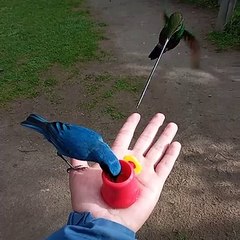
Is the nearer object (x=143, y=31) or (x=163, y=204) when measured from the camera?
(x=163, y=204)

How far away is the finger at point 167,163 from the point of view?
1640mm

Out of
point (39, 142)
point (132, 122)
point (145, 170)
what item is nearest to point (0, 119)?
point (39, 142)

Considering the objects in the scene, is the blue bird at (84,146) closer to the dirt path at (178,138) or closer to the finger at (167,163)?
the finger at (167,163)

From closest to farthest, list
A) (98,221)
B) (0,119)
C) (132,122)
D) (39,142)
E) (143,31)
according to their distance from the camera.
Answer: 1. (98,221)
2. (132,122)
3. (39,142)
4. (0,119)
5. (143,31)

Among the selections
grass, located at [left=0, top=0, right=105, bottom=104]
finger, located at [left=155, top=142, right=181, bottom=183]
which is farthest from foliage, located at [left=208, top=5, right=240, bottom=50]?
finger, located at [left=155, top=142, right=181, bottom=183]

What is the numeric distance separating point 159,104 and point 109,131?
61 cm

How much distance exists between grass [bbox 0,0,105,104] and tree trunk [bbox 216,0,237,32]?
1552 millimetres

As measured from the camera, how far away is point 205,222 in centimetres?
239

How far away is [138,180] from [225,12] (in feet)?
12.8

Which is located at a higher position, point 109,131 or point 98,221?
point 98,221

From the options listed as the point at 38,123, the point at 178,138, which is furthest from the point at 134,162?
the point at 178,138

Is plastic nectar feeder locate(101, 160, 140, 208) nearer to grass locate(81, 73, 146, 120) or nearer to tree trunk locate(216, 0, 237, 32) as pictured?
grass locate(81, 73, 146, 120)

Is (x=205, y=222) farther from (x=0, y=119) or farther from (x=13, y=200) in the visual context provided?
(x=0, y=119)

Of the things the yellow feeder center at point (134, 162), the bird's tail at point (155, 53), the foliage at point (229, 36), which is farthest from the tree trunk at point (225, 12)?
the yellow feeder center at point (134, 162)
